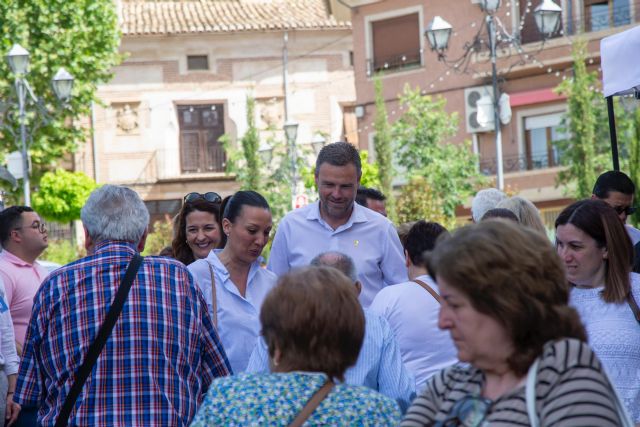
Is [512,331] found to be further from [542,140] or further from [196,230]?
[542,140]

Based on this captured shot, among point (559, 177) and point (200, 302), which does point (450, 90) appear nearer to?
point (559, 177)

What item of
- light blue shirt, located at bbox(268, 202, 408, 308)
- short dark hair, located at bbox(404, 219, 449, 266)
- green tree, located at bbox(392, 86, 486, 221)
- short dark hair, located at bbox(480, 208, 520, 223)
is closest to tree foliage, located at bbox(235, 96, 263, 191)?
green tree, located at bbox(392, 86, 486, 221)

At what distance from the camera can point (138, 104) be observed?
48.1 metres

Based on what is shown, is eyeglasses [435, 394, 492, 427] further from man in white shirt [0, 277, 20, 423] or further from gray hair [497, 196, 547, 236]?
Answer: man in white shirt [0, 277, 20, 423]

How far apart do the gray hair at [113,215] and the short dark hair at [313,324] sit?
191 centimetres

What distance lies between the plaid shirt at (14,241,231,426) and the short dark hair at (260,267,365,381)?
167 cm

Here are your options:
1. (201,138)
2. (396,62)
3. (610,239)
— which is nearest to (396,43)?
→ (396,62)

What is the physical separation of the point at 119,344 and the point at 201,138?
44311mm

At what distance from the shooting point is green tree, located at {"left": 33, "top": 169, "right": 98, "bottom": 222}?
38.9m

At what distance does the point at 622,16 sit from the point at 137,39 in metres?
20.7

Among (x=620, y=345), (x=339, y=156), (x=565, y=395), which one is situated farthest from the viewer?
(x=339, y=156)

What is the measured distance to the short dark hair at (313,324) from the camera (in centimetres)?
355

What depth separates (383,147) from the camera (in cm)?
3634

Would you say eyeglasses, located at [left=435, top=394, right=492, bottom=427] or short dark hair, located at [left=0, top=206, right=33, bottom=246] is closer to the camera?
eyeglasses, located at [left=435, top=394, right=492, bottom=427]
